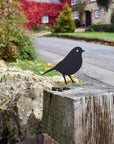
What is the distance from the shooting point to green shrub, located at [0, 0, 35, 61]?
22.1 ft

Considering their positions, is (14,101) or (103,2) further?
(103,2)

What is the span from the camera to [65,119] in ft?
5.55

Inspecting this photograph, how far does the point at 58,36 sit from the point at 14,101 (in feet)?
53.7

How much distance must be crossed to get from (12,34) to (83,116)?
5994 millimetres

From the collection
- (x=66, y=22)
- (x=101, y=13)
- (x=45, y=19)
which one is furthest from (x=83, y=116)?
(x=45, y=19)

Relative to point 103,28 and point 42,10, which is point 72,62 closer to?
point 103,28

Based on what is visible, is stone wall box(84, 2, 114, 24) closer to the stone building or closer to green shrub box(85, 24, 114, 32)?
the stone building

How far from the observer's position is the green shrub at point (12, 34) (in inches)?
265

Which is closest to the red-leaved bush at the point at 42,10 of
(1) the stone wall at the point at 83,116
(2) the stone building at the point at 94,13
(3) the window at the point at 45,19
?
(3) the window at the point at 45,19

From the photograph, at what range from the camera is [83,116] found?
1.65m

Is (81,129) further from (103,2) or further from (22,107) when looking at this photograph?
(103,2)

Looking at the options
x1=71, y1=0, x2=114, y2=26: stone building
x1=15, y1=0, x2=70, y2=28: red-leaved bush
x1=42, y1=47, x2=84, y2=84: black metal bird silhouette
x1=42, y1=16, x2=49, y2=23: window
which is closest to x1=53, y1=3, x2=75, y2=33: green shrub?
x1=71, y1=0, x2=114, y2=26: stone building

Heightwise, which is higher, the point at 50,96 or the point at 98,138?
the point at 50,96

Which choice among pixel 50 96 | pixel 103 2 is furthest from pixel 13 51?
pixel 103 2
